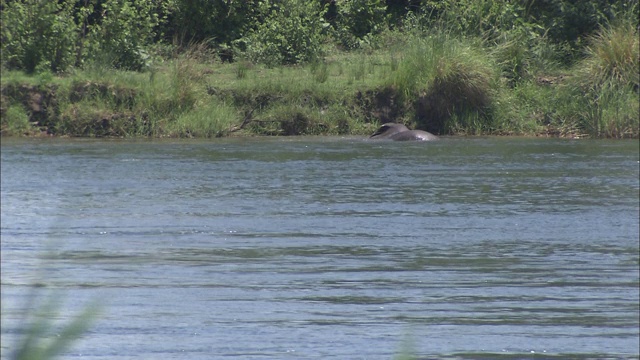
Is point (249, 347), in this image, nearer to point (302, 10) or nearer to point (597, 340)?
point (597, 340)

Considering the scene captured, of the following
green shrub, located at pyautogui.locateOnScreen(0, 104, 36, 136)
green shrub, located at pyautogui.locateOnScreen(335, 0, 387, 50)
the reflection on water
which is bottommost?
green shrub, located at pyautogui.locateOnScreen(0, 104, 36, 136)

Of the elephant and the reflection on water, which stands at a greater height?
the reflection on water

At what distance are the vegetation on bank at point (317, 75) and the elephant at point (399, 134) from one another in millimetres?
1039

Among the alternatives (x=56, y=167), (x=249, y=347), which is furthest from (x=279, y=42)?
(x=249, y=347)

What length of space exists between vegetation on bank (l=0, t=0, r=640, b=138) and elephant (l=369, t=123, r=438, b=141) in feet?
3.41

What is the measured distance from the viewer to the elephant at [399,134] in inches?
691

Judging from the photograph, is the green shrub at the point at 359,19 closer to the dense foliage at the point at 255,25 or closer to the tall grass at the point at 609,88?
the dense foliage at the point at 255,25

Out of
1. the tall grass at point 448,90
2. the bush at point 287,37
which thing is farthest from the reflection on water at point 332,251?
the bush at point 287,37

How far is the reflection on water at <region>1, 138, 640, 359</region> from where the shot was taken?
19.3 ft

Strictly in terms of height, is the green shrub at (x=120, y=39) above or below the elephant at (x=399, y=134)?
above

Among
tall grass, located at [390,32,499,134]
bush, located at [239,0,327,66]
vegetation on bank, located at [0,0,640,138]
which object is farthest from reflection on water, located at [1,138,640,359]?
bush, located at [239,0,327,66]

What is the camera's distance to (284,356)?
549cm

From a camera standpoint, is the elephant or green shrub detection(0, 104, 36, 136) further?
green shrub detection(0, 104, 36, 136)

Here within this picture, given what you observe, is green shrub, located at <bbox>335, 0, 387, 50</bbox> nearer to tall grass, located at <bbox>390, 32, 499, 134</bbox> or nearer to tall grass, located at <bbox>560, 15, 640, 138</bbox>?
tall grass, located at <bbox>390, 32, 499, 134</bbox>
